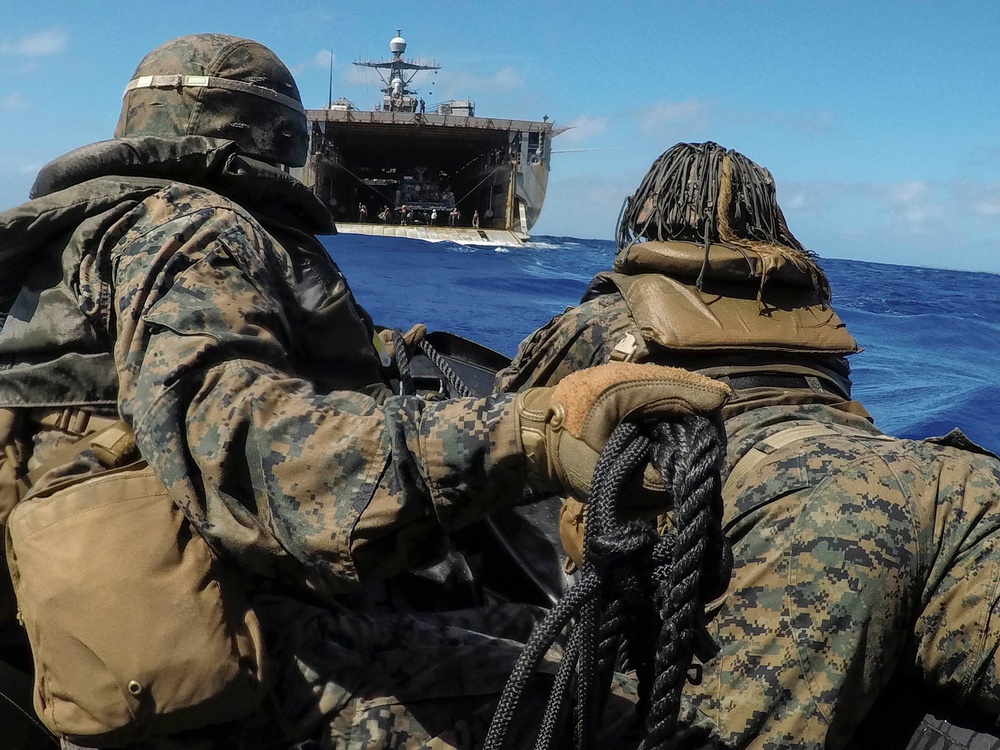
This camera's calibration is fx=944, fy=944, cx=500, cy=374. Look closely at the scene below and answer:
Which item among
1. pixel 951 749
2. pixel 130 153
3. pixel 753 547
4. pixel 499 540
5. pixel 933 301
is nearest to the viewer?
pixel 130 153

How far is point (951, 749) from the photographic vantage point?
78.6 inches

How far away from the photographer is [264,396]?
136cm

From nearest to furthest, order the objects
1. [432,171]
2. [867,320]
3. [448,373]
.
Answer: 1. [448,373]
2. [867,320]
3. [432,171]

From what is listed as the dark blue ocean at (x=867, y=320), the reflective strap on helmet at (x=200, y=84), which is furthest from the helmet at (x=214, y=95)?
the dark blue ocean at (x=867, y=320)

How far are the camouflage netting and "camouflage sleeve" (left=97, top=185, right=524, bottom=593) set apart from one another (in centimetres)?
174

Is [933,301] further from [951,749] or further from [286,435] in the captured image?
[286,435]

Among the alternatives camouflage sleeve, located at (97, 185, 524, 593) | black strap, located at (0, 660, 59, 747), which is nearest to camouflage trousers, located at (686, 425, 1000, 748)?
camouflage sleeve, located at (97, 185, 524, 593)

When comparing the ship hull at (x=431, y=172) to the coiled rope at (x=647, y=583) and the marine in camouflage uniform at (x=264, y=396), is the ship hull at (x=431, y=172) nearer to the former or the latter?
the marine in camouflage uniform at (x=264, y=396)

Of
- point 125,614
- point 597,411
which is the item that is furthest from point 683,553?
point 125,614

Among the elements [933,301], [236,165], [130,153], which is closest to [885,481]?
[236,165]

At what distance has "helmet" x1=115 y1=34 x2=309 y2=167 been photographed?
1992 millimetres

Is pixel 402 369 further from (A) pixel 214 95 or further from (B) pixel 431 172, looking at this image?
(B) pixel 431 172

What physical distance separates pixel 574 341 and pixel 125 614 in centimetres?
175

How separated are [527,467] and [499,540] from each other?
4.11 ft
